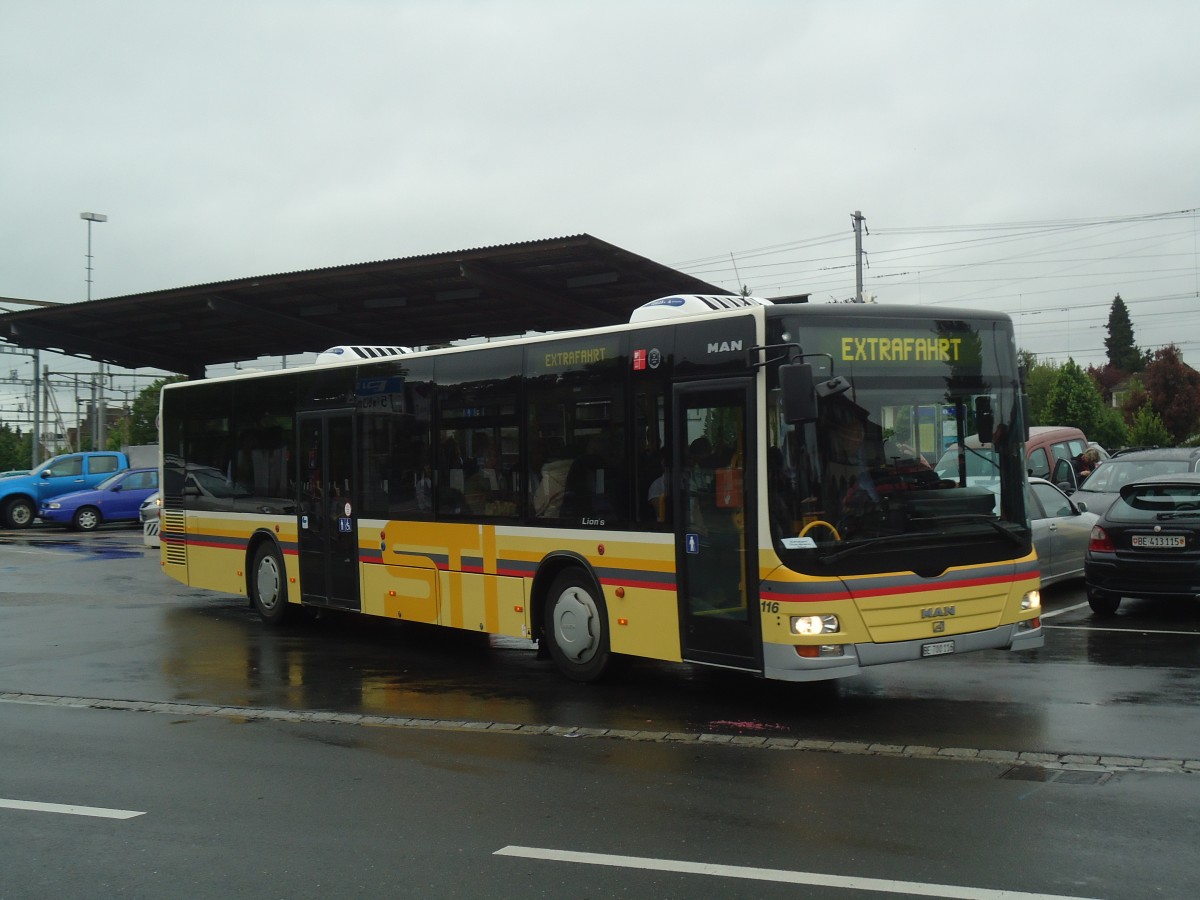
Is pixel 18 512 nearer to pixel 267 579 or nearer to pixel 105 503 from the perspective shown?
pixel 105 503

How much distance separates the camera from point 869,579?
27.9 ft

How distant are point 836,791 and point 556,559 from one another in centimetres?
427

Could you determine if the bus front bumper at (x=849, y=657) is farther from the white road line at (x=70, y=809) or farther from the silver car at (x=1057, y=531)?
the silver car at (x=1057, y=531)

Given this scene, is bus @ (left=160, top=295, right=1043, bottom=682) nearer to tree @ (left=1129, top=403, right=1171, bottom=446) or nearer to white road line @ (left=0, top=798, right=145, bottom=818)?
white road line @ (left=0, top=798, right=145, bottom=818)

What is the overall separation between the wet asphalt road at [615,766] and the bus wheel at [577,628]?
0.22 metres

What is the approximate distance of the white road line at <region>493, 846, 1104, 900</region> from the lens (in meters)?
5.07

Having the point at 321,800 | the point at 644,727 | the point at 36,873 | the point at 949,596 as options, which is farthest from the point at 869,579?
the point at 36,873

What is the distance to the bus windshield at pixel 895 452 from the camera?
333 inches

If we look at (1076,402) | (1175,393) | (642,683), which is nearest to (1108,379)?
(1175,393)

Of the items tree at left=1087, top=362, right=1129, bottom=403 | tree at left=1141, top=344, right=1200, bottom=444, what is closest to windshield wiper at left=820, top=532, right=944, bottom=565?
tree at left=1141, top=344, right=1200, bottom=444

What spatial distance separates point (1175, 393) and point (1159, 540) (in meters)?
77.3

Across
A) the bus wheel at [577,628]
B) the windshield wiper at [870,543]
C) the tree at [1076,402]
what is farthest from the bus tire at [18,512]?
the tree at [1076,402]

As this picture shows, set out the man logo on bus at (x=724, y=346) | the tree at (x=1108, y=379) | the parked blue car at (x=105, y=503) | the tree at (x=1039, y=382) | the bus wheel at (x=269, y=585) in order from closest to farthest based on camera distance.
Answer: the man logo on bus at (x=724, y=346)
the bus wheel at (x=269, y=585)
the parked blue car at (x=105, y=503)
the tree at (x=1039, y=382)
the tree at (x=1108, y=379)

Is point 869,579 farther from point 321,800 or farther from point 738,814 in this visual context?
point 321,800
